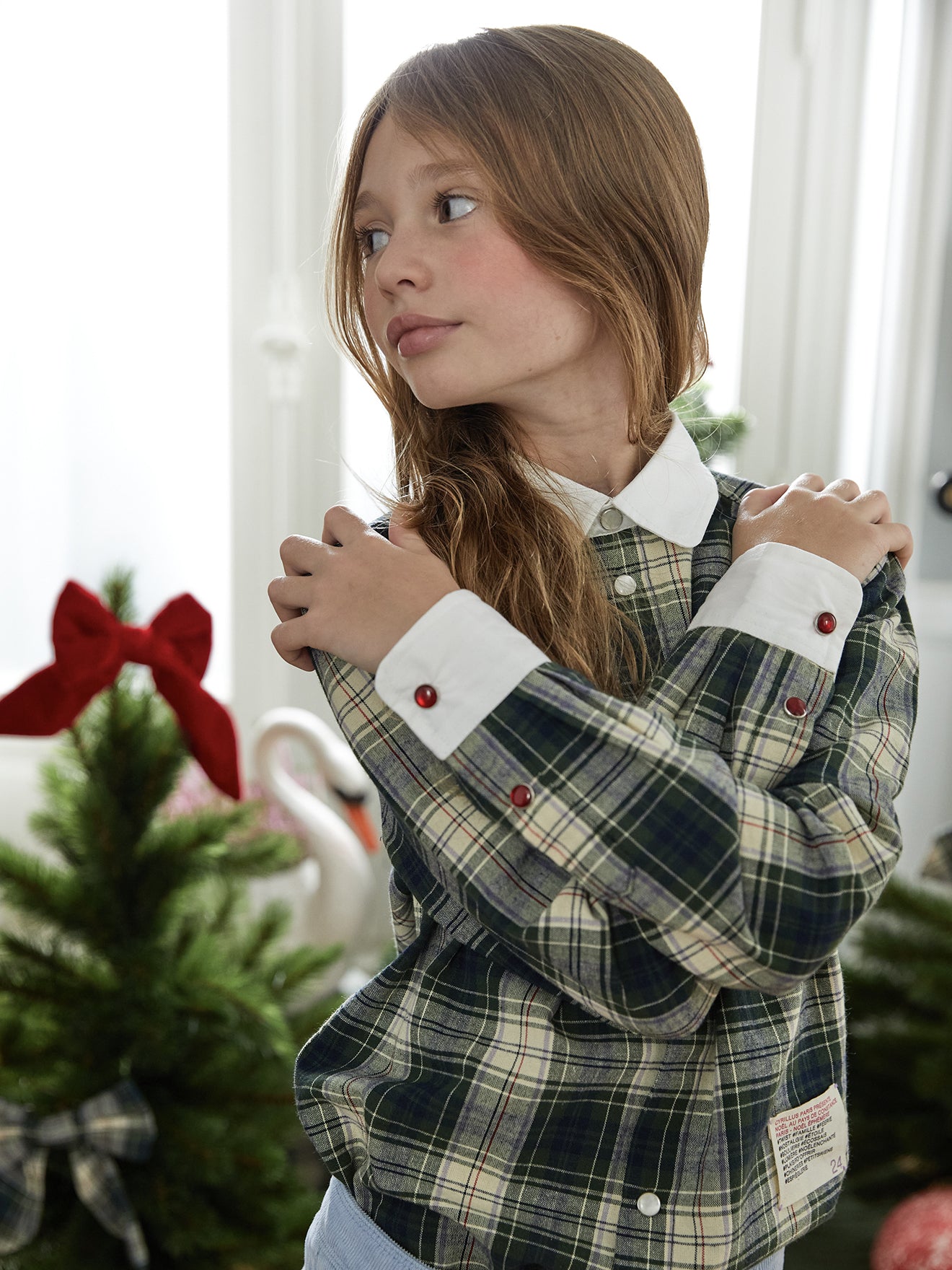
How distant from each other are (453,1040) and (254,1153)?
2.22 feet

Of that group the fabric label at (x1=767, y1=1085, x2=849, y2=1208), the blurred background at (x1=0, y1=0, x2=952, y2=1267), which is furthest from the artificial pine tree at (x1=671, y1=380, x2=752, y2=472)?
the fabric label at (x1=767, y1=1085, x2=849, y2=1208)

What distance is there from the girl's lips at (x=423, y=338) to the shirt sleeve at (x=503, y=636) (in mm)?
169

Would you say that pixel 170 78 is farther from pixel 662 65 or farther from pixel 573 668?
pixel 573 668

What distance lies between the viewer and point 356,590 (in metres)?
0.62

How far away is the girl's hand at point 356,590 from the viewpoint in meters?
0.60

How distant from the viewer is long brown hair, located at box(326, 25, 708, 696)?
0.64 meters

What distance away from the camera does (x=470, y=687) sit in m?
0.57

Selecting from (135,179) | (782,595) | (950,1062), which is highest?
(135,179)

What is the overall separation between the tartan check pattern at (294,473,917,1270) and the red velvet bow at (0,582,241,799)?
53 centimetres

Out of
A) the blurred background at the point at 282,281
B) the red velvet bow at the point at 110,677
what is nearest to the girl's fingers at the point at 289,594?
the red velvet bow at the point at 110,677

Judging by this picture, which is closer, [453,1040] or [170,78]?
[453,1040]

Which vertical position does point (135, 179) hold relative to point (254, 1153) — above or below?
above

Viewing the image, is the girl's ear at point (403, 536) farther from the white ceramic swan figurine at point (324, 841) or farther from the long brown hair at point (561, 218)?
the white ceramic swan figurine at point (324, 841)

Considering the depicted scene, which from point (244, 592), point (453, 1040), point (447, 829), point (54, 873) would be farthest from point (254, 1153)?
point (244, 592)
